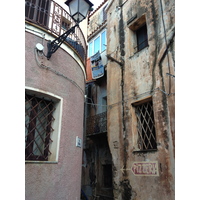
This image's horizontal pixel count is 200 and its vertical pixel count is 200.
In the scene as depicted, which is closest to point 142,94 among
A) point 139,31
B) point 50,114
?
point 139,31

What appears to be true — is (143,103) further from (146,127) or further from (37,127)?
(37,127)

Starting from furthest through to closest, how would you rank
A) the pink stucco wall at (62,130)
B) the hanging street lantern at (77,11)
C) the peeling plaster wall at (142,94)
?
the peeling plaster wall at (142,94), the hanging street lantern at (77,11), the pink stucco wall at (62,130)

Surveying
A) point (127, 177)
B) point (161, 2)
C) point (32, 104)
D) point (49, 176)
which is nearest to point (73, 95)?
point (32, 104)

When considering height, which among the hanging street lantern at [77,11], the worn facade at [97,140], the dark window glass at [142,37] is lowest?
the worn facade at [97,140]

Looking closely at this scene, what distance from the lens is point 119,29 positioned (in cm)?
938

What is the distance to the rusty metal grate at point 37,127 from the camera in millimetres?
3914

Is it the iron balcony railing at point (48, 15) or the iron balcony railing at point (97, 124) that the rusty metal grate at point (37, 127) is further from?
the iron balcony railing at point (97, 124)

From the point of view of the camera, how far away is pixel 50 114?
445cm


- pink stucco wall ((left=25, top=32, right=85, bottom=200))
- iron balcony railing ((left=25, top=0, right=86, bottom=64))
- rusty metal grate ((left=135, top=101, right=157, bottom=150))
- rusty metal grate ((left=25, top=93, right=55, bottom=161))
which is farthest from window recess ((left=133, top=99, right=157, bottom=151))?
rusty metal grate ((left=25, top=93, right=55, bottom=161))

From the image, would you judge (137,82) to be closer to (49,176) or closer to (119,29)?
(119,29)

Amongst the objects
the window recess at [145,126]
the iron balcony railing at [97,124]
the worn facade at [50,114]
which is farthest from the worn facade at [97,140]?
the worn facade at [50,114]

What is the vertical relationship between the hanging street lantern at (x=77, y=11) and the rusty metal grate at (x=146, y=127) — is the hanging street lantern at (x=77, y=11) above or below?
above

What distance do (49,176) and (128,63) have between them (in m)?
5.84

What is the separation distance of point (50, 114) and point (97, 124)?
5.94 meters
